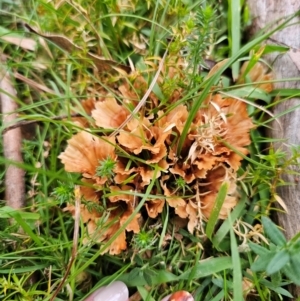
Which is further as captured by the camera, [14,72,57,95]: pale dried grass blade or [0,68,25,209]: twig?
[14,72,57,95]: pale dried grass blade

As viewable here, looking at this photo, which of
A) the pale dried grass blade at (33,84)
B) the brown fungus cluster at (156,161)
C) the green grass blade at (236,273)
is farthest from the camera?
the pale dried grass blade at (33,84)

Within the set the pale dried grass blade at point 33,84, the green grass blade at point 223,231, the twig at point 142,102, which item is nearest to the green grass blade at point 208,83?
the twig at point 142,102

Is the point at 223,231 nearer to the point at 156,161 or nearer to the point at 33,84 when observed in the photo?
the point at 156,161

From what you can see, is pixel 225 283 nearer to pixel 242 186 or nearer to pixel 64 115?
pixel 242 186

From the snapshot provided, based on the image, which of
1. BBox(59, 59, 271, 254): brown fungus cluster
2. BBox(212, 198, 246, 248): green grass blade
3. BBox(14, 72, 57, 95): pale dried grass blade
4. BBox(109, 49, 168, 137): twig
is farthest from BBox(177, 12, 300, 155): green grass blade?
BBox(14, 72, 57, 95): pale dried grass blade

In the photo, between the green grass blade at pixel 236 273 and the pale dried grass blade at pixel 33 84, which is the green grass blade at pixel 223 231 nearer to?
the green grass blade at pixel 236 273

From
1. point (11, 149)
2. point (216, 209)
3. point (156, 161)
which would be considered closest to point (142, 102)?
point (156, 161)

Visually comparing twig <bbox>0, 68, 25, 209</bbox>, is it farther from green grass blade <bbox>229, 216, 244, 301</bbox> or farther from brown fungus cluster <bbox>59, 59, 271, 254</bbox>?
green grass blade <bbox>229, 216, 244, 301</bbox>
